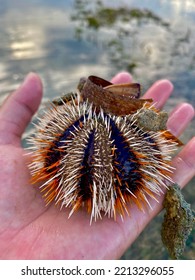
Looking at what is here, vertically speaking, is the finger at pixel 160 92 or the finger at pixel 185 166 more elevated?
the finger at pixel 160 92

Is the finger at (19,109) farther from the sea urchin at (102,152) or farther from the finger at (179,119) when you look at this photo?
the finger at (179,119)

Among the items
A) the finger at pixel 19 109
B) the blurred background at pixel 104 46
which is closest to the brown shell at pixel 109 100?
the finger at pixel 19 109

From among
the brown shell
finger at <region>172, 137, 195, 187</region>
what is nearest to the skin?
finger at <region>172, 137, 195, 187</region>

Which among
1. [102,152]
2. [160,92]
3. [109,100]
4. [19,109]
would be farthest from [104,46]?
[102,152]

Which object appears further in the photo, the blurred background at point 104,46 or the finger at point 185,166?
the blurred background at point 104,46

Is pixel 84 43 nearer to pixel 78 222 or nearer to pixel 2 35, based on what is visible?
pixel 2 35

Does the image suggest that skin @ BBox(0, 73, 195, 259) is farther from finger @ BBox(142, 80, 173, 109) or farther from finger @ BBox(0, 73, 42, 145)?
finger @ BBox(142, 80, 173, 109)
